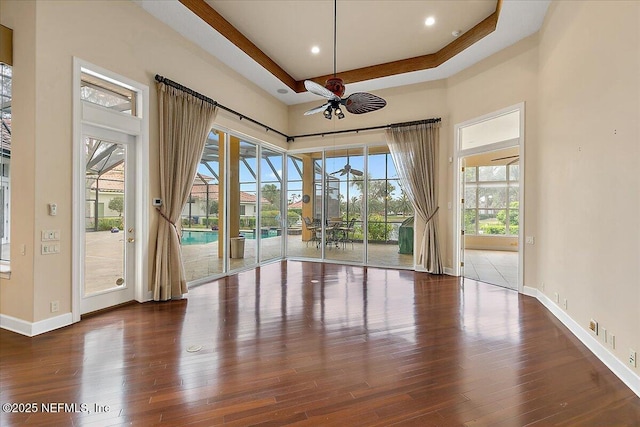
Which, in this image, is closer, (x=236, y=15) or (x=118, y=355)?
(x=118, y=355)

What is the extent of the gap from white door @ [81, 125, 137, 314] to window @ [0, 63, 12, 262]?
0.71 m

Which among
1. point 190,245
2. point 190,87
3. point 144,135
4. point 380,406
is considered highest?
point 190,87

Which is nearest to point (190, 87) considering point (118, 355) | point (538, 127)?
point (118, 355)

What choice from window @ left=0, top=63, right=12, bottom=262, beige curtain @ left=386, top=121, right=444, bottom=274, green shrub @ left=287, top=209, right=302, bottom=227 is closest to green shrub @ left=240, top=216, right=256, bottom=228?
green shrub @ left=287, top=209, right=302, bottom=227

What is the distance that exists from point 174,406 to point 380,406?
141cm

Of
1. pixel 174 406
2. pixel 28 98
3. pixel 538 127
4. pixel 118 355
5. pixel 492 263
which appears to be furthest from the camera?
pixel 492 263

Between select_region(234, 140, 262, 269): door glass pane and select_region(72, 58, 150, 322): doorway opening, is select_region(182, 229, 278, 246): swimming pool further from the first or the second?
select_region(72, 58, 150, 322): doorway opening

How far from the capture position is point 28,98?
3146 mm

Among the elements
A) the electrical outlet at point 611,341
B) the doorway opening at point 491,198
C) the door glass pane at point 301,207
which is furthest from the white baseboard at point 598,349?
the door glass pane at point 301,207

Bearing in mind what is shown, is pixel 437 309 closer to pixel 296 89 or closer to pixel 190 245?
pixel 190 245

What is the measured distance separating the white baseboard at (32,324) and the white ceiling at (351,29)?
4092 mm

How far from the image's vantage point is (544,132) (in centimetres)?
434

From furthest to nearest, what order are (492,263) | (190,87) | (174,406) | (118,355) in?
(492,263) < (190,87) < (118,355) < (174,406)

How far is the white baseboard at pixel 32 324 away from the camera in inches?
123
